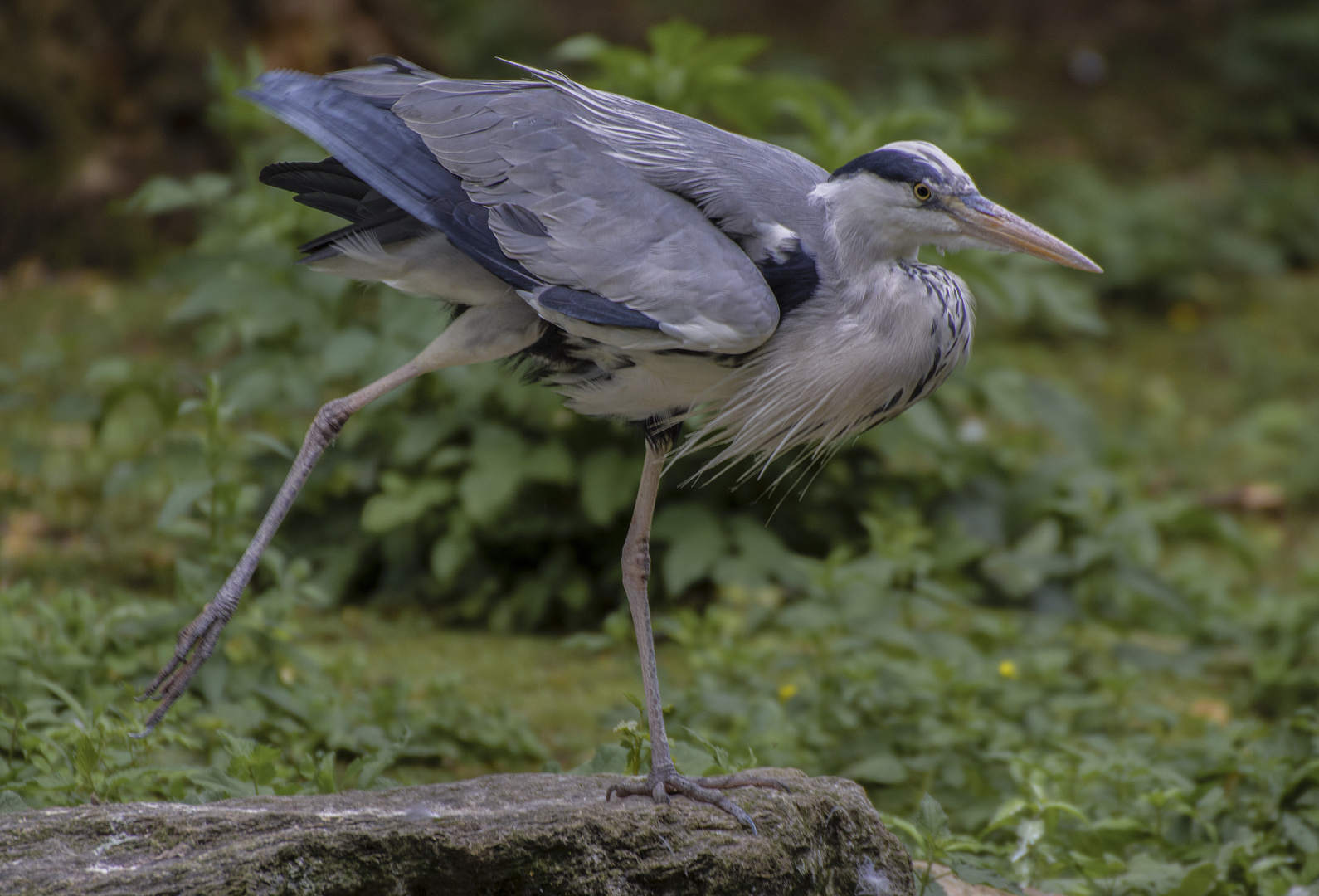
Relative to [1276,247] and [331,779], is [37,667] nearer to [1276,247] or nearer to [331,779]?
[331,779]

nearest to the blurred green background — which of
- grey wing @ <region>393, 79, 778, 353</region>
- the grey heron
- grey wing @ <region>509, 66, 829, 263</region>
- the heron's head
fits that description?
the grey heron

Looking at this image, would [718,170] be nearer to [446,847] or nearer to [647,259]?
[647,259]

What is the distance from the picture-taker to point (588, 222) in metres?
3.52

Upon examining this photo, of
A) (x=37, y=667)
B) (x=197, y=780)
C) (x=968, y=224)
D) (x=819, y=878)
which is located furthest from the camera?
(x=37, y=667)

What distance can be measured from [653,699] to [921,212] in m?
1.45

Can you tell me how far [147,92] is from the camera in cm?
865

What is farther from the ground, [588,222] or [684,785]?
[588,222]

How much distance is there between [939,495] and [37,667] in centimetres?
391

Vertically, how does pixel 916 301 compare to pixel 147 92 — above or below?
below

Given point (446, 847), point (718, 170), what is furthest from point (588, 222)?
point (446, 847)

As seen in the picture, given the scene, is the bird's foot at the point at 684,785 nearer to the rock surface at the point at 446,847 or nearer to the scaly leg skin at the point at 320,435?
the rock surface at the point at 446,847

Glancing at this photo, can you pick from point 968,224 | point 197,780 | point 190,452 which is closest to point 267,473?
point 190,452

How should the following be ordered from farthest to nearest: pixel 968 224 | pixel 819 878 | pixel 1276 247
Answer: pixel 1276 247
pixel 968 224
pixel 819 878

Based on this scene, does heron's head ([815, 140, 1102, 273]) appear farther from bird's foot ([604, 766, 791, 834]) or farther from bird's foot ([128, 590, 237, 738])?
bird's foot ([128, 590, 237, 738])
